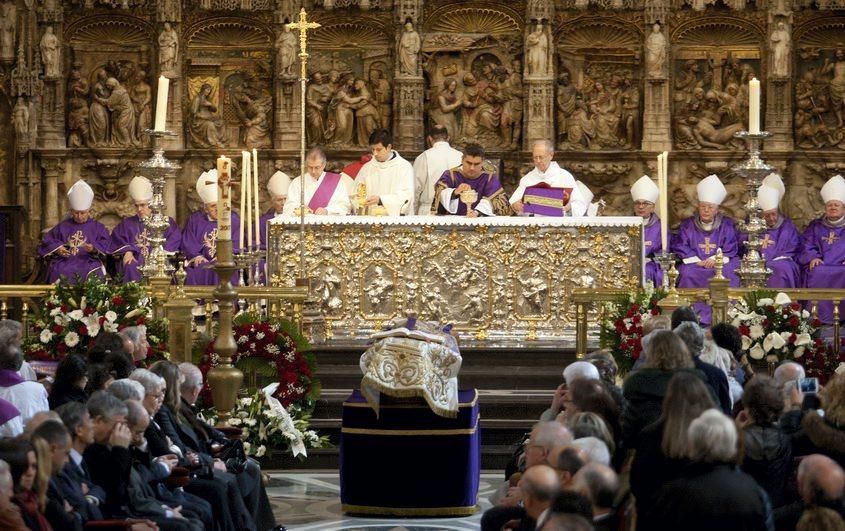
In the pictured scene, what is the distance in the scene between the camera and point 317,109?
1939 cm

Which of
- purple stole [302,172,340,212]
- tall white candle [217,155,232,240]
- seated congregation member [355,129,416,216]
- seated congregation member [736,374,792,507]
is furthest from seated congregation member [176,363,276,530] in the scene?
purple stole [302,172,340,212]

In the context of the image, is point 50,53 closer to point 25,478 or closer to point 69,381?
point 69,381

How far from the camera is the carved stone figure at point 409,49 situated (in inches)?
750

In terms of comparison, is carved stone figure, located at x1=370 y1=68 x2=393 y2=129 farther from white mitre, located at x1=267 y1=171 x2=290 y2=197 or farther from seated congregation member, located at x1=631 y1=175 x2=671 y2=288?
seated congregation member, located at x1=631 y1=175 x2=671 y2=288

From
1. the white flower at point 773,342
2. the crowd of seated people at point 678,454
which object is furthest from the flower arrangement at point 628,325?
the crowd of seated people at point 678,454

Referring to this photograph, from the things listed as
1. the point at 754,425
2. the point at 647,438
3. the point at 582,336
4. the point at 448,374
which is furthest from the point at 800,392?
the point at 582,336

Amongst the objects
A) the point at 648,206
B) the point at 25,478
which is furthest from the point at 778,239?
the point at 25,478

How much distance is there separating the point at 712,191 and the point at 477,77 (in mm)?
3182

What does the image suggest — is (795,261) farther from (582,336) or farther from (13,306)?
(13,306)

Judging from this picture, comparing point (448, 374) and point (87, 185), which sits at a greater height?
point (87, 185)

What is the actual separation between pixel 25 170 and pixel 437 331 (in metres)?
8.56

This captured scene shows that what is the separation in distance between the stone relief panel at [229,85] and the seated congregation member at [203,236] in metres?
1.07

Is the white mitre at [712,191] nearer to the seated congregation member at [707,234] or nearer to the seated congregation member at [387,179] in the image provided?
the seated congregation member at [707,234]

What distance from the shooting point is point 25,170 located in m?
18.9
